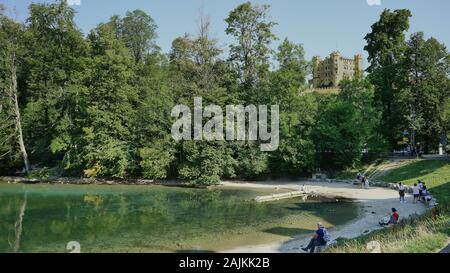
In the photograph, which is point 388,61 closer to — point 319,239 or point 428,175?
point 428,175

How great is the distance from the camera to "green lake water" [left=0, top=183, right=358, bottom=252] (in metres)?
17.7

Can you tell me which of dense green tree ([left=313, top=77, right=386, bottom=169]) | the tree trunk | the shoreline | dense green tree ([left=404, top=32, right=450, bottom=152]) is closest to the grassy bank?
the shoreline

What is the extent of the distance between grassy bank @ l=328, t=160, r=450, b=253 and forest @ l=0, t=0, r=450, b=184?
5.51 m

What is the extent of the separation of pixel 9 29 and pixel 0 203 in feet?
79.8

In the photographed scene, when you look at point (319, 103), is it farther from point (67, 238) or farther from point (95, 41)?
point (67, 238)

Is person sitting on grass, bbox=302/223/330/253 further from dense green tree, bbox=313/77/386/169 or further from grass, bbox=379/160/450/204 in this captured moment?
dense green tree, bbox=313/77/386/169

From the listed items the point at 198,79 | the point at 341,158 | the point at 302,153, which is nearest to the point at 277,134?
the point at 302,153

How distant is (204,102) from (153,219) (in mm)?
19065

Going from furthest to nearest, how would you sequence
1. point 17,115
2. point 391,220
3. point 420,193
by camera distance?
1. point 17,115
2. point 420,193
3. point 391,220

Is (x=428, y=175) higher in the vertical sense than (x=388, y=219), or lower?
higher

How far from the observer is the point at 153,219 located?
22703mm

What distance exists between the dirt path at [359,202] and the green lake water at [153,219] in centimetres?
83

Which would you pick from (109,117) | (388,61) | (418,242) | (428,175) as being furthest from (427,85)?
(109,117)

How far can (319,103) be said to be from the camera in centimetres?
4428
